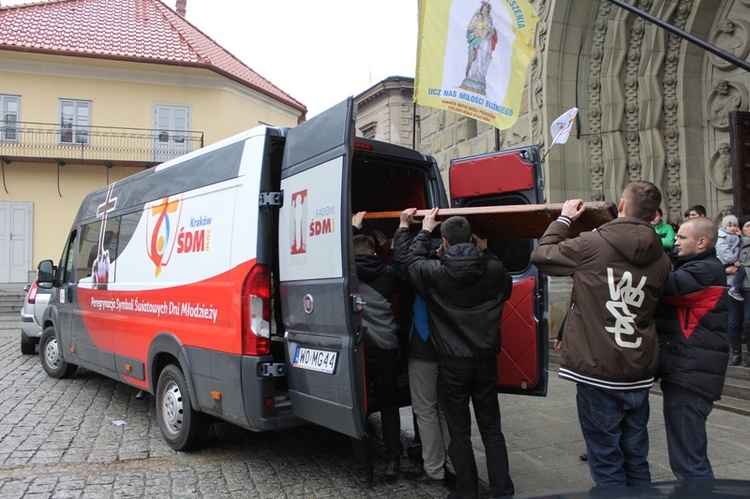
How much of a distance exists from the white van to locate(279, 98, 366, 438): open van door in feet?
0.04

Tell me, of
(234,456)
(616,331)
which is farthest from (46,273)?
(616,331)

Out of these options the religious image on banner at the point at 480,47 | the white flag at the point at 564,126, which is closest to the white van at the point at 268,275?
the religious image on banner at the point at 480,47

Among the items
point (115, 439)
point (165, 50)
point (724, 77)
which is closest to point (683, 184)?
point (724, 77)

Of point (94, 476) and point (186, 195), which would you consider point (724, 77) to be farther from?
point (94, 476)

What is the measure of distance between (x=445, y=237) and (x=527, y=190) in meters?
1.37

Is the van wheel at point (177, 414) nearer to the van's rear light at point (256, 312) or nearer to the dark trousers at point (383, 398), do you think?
the van's rear light at point (256, 312)

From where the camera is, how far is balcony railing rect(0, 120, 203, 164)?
75.8 ft

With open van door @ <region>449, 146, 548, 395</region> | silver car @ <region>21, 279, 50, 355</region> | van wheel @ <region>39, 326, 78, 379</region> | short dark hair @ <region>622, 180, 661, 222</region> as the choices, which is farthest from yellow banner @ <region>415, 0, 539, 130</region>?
silver car @ <region>21, 279, 50, 355</region>

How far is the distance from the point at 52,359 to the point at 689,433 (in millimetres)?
7811

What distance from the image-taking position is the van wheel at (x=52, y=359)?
7.92 metres

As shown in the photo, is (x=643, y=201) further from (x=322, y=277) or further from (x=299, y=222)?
(x=299, y=222)

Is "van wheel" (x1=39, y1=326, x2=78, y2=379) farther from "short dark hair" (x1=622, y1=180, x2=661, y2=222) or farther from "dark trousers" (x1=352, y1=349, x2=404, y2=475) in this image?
"short dark hair" (x1=622, y1=180, x2=661, y2=222)

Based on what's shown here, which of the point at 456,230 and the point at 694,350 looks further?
the point at 456,230

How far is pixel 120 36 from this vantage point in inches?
Answer: 988
